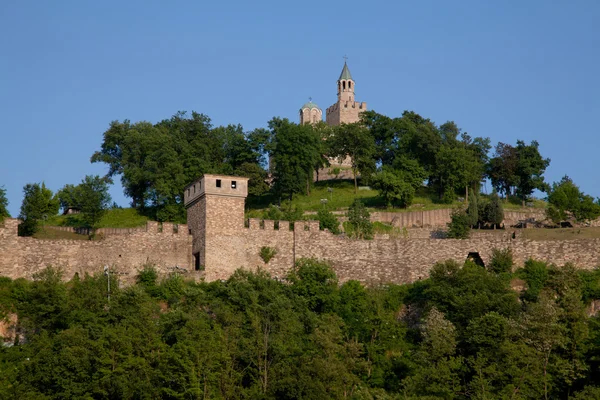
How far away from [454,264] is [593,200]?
1624 cm

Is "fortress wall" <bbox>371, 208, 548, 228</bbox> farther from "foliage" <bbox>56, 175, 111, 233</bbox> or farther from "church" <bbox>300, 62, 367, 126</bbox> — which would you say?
"church" <bbox>300, 62, 367, 126</bbox>

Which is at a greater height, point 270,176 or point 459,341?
point 270,176

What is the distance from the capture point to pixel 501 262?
185 ft

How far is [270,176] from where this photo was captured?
74.4 meters

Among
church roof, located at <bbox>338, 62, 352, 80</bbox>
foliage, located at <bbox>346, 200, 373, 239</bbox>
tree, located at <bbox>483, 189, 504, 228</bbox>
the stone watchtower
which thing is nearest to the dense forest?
the stone watchtower

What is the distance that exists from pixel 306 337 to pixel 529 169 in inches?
1150

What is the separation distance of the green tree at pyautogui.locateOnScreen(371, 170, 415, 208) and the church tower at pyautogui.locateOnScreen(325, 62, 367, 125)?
892 inches

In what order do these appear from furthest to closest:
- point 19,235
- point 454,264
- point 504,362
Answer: point 19,235 < point 454,264 < point 504,362

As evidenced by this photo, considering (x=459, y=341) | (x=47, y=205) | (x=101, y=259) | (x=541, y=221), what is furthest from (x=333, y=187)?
(x=459, y=341)

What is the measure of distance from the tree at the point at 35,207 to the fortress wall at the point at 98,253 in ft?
11.6

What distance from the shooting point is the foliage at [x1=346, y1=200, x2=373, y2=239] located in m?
62.4

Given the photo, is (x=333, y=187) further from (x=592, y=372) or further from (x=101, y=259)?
(x=592, y=372)

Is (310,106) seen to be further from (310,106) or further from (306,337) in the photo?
(306,337)

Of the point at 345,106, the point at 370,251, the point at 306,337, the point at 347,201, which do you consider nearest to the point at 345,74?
the point at 345,106
